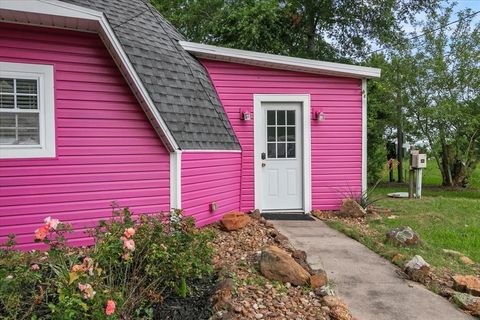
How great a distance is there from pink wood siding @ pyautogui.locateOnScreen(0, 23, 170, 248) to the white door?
2.68 m

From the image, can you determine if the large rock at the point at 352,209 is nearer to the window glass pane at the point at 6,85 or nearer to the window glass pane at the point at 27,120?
the window glass pane at the point at 27,120

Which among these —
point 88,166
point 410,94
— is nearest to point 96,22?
point 88,166

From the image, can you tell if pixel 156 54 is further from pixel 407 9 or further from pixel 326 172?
pixel 407 9

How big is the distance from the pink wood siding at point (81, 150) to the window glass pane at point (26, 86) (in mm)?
221

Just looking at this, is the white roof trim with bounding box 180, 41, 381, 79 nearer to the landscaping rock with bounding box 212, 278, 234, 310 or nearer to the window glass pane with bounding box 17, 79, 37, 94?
the window glass pane with bounding box 17, 79, 37, 94

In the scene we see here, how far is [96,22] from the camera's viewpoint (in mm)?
4441

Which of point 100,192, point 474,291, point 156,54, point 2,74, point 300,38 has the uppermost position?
point 300,38

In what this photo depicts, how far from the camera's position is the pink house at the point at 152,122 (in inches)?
174

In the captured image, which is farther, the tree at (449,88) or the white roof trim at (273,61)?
the tree at (449,88)

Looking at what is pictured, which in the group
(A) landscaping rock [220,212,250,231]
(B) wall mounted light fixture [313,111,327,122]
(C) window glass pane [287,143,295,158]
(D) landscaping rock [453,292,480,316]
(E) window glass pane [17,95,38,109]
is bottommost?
(D) landscaping rock [453,292,480,316]

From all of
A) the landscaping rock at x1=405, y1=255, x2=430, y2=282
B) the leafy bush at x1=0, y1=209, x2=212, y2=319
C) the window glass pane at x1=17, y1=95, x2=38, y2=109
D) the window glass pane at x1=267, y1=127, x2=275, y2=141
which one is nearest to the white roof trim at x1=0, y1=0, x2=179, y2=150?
the window glass pane at x1=17, y1=95, x2=38, y2=109

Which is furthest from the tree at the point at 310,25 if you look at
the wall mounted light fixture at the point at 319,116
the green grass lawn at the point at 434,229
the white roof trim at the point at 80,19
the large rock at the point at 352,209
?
the white roof trim at the point at 80,19

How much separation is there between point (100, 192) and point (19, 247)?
1.05 m

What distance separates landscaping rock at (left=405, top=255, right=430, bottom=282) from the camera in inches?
163
